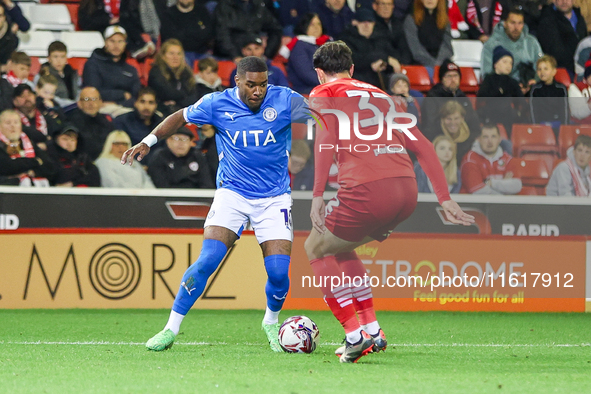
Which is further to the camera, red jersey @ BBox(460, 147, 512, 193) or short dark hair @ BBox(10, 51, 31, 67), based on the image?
short dark hair @ BBox(10, 51, 31, 67)

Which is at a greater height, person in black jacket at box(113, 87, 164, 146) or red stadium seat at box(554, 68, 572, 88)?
red stadium seat at box(554, 68, 572, 88)

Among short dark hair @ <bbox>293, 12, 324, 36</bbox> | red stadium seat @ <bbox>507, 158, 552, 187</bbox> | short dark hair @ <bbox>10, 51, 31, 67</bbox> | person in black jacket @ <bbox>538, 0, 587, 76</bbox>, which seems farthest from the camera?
person in black jacket @ <bbox>538, 0, 587, 76</bbox>

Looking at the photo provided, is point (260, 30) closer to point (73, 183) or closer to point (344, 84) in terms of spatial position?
point (73, 183)

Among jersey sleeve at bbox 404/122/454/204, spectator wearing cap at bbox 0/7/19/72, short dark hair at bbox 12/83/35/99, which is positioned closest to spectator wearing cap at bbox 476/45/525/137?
jersey sleeve at bbox 404/122/454/204

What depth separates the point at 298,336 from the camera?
554 cm

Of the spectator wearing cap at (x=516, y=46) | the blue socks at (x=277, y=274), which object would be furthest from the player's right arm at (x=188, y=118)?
the spectator wearing cap at (x=516, y=46)

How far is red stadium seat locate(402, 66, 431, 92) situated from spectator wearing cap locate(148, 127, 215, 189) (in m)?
3.25

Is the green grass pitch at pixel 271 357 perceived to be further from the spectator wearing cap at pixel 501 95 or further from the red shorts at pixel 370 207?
the spectator wearing cap at pixel 501 95

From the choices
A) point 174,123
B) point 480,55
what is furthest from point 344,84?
point 480,55

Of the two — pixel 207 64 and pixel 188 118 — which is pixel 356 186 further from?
pixel 207 64

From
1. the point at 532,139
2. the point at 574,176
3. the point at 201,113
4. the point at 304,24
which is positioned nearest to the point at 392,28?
the point at 304,24

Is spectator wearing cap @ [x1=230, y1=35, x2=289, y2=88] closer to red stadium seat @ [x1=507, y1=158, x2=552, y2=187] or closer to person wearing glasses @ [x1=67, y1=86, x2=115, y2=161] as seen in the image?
person wearing glasses @ [x1=67, y1=86, x2=115, y2=161]

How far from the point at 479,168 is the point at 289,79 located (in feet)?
9.73

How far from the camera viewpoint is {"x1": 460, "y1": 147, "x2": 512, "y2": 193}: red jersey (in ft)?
29.0
